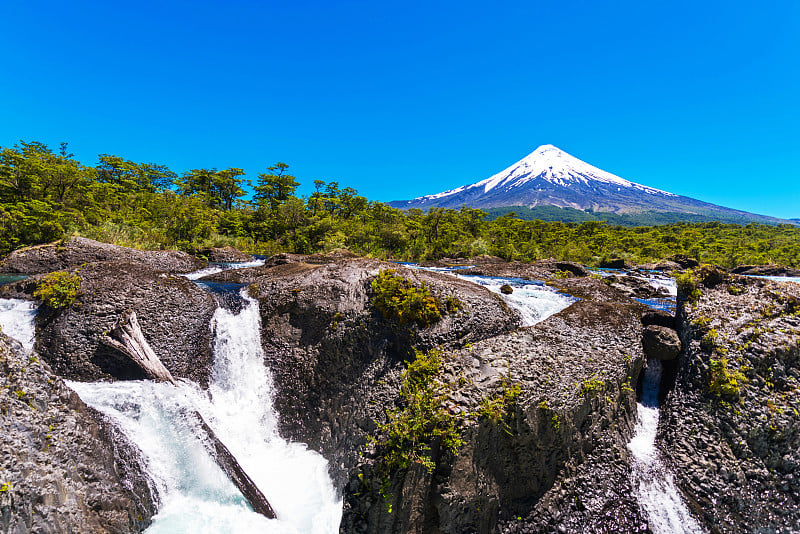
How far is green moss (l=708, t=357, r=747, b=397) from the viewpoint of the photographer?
5838 millimetres

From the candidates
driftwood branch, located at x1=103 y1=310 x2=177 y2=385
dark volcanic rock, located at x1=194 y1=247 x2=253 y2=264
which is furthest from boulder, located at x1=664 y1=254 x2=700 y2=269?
driftwood branch, located at x1=103 y1=310 x2=177 y2=385

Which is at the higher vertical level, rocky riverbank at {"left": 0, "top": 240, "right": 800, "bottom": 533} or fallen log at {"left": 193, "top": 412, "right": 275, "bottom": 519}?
rocky riverbank at {"left": 0, "top": 240, "right": 800, "bottom": 533}

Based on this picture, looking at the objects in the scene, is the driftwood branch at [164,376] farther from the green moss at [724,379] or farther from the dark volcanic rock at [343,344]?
the green moss at [724,379]

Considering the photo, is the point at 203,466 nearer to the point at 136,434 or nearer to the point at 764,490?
the point at 136,434

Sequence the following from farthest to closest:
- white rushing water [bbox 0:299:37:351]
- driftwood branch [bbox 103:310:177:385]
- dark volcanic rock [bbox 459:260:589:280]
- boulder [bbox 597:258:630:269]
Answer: boulder [bbox 597:258:630:269] → dark volcanic rock [bbox 459:260:589:280] → white rushing water [bbox 0:299:37:351] → driftwood branch [bbox 103:310:177:385]

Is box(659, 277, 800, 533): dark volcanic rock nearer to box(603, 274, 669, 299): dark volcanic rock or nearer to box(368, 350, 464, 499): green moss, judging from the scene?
box(368, 350, 464, 499): green moss

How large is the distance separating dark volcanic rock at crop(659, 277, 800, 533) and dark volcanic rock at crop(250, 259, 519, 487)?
376 cm

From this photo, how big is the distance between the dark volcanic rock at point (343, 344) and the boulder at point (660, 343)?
9.83 feet

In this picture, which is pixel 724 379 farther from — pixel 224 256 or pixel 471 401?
pixel 224 256

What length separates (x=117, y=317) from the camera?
8094mm

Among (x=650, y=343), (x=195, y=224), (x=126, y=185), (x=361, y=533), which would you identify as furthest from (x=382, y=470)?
(x=126, y=185)

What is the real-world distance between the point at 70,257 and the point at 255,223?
24782 millimetres

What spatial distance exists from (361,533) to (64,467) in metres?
4.35

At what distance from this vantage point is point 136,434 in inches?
235
